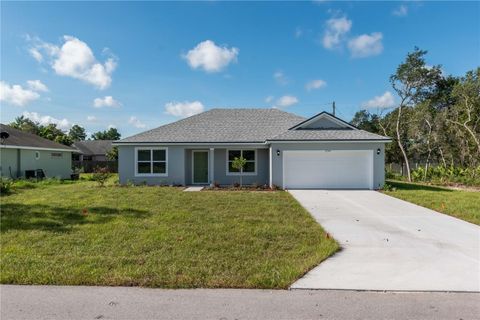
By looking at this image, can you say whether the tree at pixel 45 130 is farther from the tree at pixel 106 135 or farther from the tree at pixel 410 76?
the tree at pixel 410 76

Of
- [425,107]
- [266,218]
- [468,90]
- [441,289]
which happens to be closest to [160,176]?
[266,218]

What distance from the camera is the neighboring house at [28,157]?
19.2m

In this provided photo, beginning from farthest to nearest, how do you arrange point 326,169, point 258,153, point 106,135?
point 106,135 < point 258,153 < point 326,169

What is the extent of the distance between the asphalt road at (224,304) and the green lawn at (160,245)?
222 mm

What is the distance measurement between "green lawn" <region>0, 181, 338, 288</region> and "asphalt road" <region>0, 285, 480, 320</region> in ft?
0.73

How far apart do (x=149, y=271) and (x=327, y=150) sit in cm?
1242

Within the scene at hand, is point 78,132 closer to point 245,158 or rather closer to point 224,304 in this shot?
point 245,158

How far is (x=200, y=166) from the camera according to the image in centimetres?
1745

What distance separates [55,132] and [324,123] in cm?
4830

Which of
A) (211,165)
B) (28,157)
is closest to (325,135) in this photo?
(211,165)

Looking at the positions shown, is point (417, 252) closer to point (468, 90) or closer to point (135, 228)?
point (135, 228)

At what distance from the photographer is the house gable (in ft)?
53.6

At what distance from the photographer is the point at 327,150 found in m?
15.2

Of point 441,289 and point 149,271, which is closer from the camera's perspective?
point 441,289
